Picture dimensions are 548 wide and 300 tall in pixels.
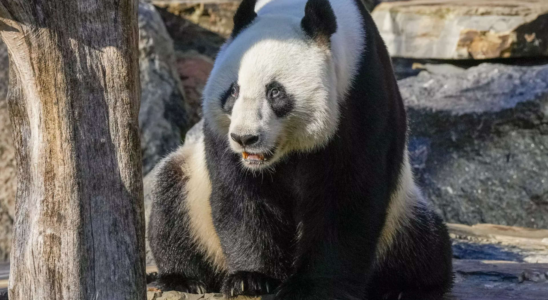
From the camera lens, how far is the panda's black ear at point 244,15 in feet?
12.9

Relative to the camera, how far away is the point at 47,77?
3158 mm

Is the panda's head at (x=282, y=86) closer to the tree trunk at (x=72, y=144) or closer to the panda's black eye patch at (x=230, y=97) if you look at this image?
the panda's black eye patch at (x=230, y=97)

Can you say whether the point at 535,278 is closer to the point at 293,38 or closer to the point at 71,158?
the point at 293,38

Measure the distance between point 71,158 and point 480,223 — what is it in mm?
4848

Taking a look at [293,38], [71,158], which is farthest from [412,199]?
[71,158]

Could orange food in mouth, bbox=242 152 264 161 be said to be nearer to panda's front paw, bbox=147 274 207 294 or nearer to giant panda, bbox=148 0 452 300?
giant panda, bbox=148 0 452 300

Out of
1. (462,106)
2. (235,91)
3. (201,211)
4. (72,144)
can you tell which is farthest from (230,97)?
(462,106)

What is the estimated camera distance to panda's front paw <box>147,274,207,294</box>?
456 centimetres

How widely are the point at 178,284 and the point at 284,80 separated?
64.0 inches

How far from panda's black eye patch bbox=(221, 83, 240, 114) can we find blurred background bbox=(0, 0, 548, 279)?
10.6 ft

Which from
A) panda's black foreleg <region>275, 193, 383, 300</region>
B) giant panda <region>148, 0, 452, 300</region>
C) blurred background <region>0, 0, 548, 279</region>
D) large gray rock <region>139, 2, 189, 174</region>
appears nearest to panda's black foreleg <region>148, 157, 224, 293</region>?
giant panda <region>148, 0, 452, 300</region>

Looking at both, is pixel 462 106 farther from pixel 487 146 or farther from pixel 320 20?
pixel 320 20

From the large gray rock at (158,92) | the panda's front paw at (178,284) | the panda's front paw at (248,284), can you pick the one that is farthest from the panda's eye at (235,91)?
the large gray rock at (158,92)

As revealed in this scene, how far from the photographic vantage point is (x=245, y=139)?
3465 mm
